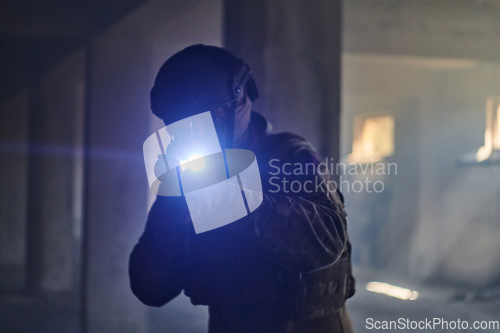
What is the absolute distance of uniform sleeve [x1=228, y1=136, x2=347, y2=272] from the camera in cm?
109

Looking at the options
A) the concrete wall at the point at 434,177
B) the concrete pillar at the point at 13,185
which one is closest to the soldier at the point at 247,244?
the concrete wall at the point at 434,177

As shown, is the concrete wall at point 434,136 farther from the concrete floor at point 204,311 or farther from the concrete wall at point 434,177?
the concrete floor at point 204,311

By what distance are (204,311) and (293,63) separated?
3399 mm

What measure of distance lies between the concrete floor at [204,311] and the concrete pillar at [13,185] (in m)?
2.46

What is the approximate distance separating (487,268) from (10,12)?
231 inches

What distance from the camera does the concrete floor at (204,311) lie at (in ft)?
13.5

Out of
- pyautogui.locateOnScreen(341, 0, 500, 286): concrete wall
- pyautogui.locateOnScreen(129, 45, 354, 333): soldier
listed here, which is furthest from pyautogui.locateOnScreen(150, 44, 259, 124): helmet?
pyautogui.locateOnScreen(341, 0, 500, 286): concrete wall

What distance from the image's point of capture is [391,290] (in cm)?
556

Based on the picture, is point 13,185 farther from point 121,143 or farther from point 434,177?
point 434,177

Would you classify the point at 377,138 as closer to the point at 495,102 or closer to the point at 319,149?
the point at 495,102

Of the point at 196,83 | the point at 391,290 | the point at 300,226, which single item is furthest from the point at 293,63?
the point at 391,290

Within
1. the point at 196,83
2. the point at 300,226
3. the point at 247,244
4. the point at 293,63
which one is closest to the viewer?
the point at 300,226

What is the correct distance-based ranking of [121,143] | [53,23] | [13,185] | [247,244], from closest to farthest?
[247,244], [121,143], [53,23], [13,185]

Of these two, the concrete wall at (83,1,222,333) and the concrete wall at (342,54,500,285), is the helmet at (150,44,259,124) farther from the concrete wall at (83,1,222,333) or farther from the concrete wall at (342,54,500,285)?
A: the concrete wall at (342,54,500,285)
